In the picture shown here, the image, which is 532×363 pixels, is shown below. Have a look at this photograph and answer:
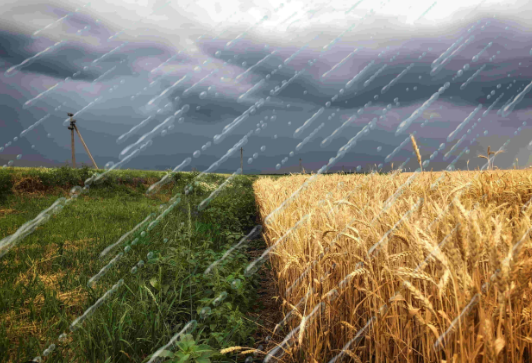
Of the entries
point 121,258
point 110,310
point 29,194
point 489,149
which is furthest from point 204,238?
point 29,194

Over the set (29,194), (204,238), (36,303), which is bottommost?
(29,194)

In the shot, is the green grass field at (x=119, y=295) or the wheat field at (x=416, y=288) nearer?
the wheat field at (x=416, y=288)

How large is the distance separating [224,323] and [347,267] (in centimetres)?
127

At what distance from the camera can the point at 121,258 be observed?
12.9ft

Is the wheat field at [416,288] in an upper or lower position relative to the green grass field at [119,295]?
upper

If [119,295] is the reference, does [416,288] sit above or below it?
above

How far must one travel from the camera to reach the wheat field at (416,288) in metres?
0.87

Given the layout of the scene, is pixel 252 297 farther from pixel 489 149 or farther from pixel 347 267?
pixel 489 149

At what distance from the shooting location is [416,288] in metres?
1.28

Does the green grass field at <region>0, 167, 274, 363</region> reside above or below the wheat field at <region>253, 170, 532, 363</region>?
below

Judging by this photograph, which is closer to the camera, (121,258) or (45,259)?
(121,258)

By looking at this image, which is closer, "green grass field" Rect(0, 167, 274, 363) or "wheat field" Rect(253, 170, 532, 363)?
"wheat field" Rect(253, 170, 532, 363)

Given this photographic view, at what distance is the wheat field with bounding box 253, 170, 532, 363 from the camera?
2.86 feet

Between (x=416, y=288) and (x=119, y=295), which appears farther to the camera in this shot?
(x=119, y=295)
